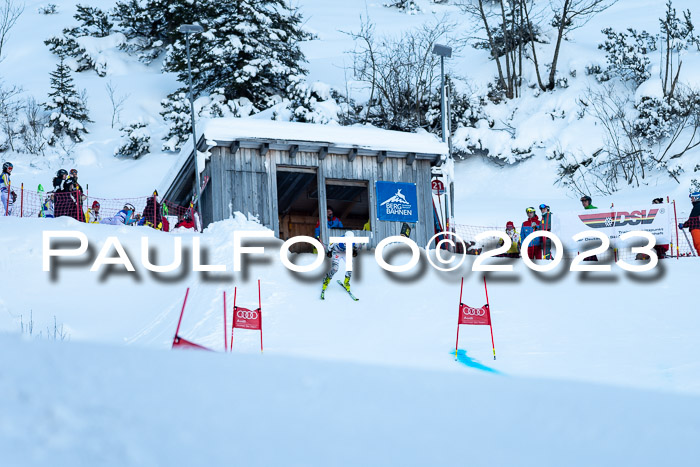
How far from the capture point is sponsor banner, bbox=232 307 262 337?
11.5 meters

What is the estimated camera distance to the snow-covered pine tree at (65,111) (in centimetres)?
4181

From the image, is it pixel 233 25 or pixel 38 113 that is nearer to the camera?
pixel 233 25

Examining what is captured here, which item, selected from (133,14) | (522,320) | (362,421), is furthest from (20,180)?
(362,421)

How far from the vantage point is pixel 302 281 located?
15.7m

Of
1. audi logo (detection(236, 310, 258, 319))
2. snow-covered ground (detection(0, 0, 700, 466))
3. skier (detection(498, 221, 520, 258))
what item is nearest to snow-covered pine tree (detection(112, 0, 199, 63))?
snow-covered ground (detection(0, 0, 700, 466))

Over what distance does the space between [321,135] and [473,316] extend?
9983 millimetres

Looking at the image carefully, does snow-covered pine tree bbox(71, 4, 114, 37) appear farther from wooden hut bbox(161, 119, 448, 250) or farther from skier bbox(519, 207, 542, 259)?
skier bbox(519, 207, 542, 259)

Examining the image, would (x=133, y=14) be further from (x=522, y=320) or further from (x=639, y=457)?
(x=639, y=457)

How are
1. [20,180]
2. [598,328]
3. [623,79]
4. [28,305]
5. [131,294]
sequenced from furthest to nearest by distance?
[623,79]
[20,180]
[131,294]
[28,305]
[598,328]

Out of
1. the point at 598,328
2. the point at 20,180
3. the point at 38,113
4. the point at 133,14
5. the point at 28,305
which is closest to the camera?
the point at 598,328

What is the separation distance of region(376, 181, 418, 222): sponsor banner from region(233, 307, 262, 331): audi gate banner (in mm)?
10120

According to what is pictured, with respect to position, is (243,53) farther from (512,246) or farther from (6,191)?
(512,246)

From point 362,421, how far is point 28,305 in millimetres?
10801

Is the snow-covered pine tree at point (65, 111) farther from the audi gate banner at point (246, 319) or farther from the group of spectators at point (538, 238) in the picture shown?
the audi gate banner at point (246, 319)
